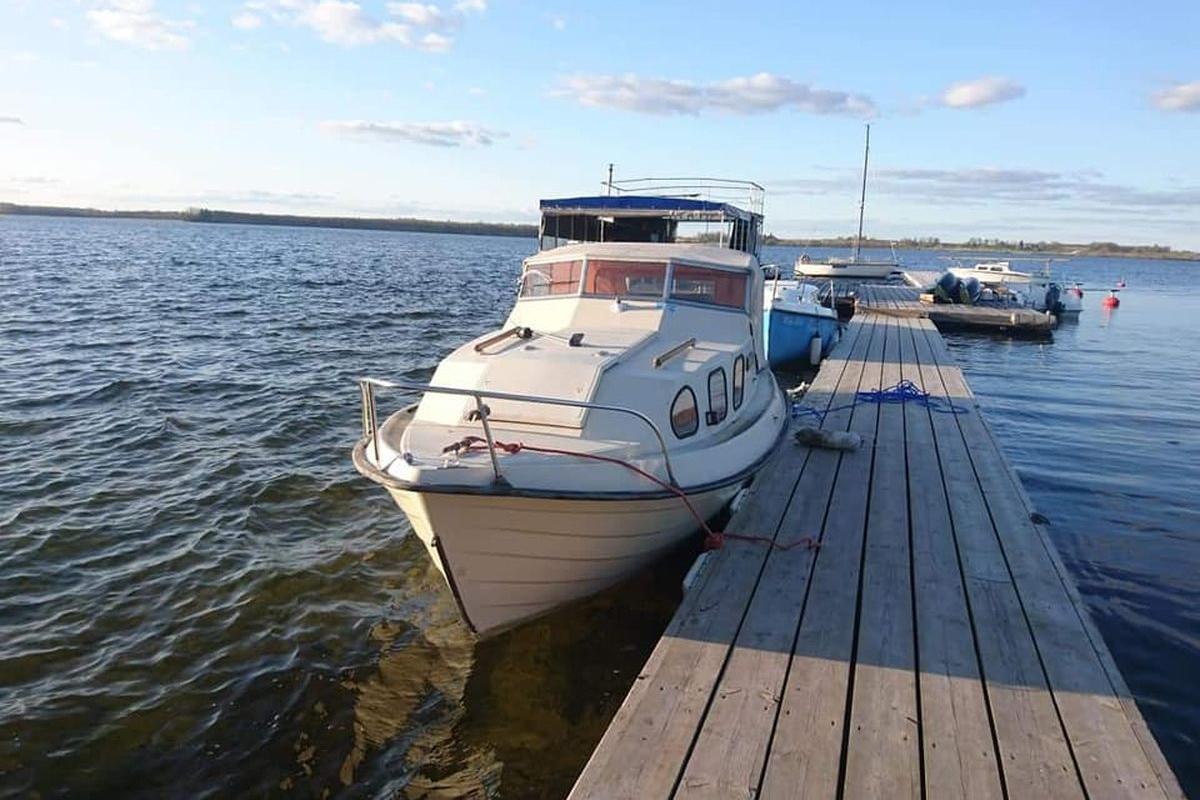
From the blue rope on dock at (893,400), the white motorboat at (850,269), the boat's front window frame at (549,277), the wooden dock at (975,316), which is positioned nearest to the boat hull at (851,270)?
the white motorboat at (850,269)

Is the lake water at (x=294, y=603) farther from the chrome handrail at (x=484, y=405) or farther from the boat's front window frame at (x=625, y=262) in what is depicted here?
the boat's front window frame at (x=625, y=262)

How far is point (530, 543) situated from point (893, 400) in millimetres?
9695

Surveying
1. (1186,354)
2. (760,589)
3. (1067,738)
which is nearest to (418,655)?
(760,589)

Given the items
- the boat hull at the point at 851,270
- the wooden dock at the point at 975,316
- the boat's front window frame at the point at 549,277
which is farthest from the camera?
the boat hull at the point at 851,270

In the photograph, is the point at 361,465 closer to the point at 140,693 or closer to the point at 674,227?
the point at 140,693

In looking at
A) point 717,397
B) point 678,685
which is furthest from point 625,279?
point 678,685

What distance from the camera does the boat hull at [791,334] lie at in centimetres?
1974

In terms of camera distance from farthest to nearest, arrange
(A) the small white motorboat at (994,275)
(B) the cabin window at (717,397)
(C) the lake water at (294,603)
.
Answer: (A) the small white motorboat at (994,275) < (B) the cabin window at (717,397) < (C) the lake water at (294,603)

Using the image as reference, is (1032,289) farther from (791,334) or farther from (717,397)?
(717,397)

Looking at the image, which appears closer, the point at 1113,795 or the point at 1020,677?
the point at 1113,795

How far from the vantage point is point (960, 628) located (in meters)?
5.88

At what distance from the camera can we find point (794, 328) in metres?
20.5

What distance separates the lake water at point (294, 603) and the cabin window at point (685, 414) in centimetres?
165

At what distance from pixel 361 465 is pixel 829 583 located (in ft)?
13.4
